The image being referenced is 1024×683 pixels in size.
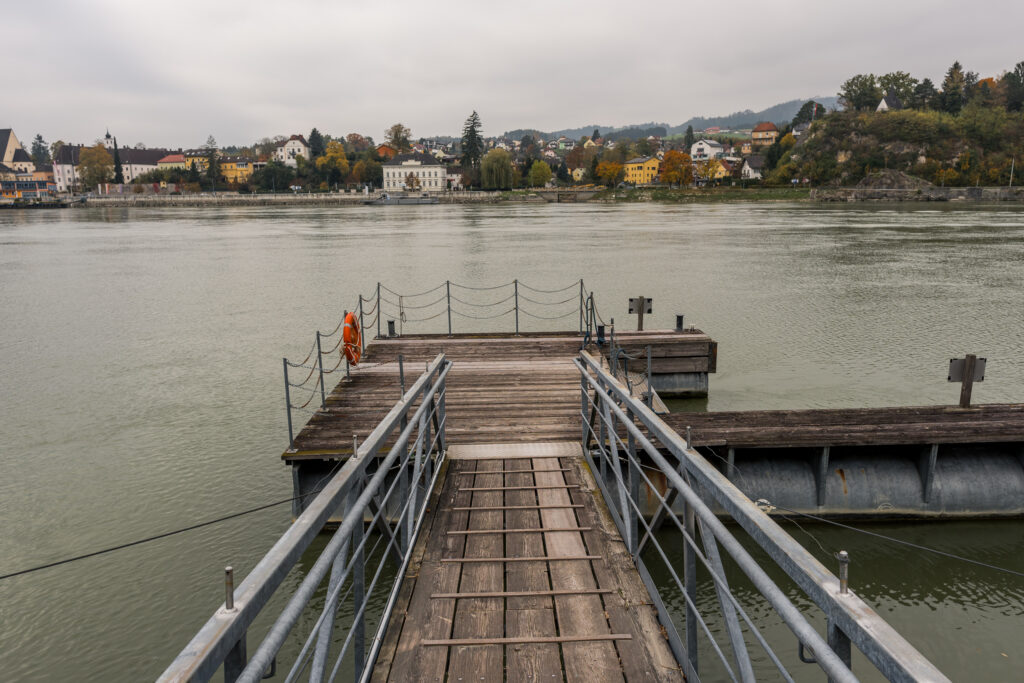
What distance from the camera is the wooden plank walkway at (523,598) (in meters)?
3.70

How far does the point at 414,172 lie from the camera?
173500 millimetres

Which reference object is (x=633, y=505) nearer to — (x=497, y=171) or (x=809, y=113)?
(x=497, y=171)

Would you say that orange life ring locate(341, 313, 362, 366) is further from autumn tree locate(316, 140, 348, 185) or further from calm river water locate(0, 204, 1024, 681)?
autumn tree locate(316, 140, 348, 185)

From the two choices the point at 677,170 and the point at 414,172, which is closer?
the point at 677,170

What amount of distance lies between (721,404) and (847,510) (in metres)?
5.56

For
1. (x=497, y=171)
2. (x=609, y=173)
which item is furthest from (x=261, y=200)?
(x=609, y=173)

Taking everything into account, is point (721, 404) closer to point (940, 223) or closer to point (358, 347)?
point (358, 347)

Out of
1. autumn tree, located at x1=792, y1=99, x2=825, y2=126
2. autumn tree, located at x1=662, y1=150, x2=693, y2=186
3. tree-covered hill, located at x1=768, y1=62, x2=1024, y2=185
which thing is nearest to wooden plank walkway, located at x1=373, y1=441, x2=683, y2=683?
tree-covered hill, located at x1=768, y1=62, x2=1024, y2=185

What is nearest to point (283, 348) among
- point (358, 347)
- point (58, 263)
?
point (358, 347)

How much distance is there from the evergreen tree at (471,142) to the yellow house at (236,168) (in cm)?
6453

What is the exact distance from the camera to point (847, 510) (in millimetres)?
9188

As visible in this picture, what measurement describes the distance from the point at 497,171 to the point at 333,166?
4914 centimetres

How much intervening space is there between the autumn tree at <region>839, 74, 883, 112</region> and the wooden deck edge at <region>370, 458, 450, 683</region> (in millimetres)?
174345

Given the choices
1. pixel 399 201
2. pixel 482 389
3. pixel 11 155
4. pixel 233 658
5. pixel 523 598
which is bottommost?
pixel 482 389
